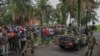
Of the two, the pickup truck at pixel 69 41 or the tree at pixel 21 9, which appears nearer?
the pickup truck at pixel 69 41

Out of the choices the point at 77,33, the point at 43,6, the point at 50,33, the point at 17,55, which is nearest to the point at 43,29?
the point at 50,33

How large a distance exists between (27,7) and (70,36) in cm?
1588

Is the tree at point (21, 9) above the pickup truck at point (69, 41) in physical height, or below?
above

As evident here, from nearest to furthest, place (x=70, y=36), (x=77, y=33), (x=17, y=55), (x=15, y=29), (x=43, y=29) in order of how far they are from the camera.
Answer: (x=17, y=55) → (x=15, y=29) → (x=70, y=36) → (x=77, y=33) → (x=43, y=29)

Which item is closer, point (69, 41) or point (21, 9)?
point (69, 41)

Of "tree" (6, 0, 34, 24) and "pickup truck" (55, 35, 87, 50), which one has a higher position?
"tree" (6, 0, 34, 24)

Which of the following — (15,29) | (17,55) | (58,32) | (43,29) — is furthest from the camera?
(58,32)

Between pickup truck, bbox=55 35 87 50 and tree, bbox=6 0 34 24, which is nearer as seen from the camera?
pickup truck, bbox=55 35 87 50

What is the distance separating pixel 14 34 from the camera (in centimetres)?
1476

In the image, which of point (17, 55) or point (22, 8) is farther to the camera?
point (22, 8)

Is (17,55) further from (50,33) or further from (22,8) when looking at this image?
(22,8)

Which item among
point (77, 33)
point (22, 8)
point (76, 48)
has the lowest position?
point (76, 48)

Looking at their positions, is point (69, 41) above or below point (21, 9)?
below

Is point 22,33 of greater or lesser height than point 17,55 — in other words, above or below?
above
